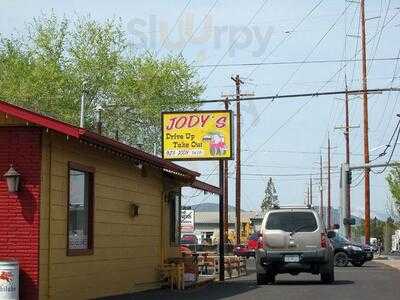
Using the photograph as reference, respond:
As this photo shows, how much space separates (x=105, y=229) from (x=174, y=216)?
7472mm

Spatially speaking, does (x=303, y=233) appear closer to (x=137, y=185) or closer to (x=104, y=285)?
(x=137, y=185)

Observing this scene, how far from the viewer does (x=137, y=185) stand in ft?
67.4

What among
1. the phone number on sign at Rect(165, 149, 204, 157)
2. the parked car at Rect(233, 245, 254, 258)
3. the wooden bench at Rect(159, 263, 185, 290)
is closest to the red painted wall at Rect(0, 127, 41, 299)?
the wooden bench at Rect(159, 263, 185, 290)

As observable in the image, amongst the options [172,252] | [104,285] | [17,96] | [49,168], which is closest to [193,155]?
[172,252]

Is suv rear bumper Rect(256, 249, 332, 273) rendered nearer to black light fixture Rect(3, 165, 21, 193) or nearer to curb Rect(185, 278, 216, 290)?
curb Rect(185, 278, 216, 290)

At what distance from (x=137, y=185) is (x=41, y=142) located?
20.5 ft

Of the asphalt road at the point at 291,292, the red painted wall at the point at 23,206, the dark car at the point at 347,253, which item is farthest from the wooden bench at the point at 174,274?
the dark car at the point at 347,253

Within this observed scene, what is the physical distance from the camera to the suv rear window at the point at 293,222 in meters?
21.5

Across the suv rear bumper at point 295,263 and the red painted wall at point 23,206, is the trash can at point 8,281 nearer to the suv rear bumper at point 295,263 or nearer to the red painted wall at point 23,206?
the red painted wall at point 23,206

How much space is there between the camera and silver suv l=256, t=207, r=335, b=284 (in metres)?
21.4

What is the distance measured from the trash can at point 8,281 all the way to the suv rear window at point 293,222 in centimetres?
911

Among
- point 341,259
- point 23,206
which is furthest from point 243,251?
point 23,206

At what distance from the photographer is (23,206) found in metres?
14.4

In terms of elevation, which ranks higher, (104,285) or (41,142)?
(41,142)
